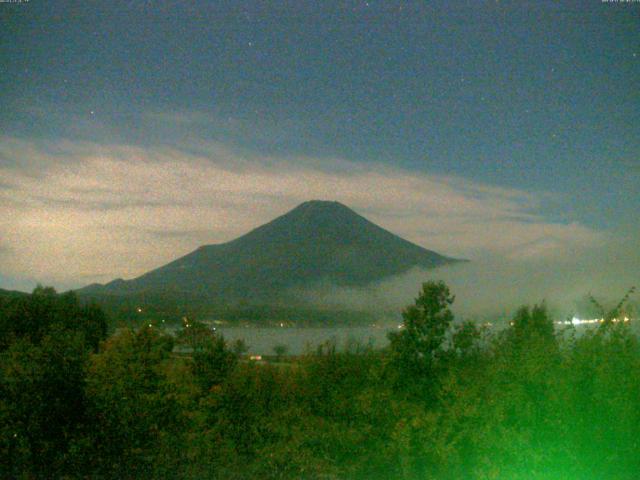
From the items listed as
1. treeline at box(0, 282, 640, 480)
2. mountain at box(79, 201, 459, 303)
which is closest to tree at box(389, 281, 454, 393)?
treeline at box(0, 282, 640, 480)

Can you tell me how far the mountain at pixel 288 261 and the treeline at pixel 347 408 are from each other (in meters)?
78.4

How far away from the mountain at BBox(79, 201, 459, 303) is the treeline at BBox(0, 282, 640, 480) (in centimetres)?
7840

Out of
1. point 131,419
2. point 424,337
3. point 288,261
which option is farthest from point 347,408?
point 288,261

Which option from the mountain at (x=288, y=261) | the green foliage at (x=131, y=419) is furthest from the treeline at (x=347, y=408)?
the mountain at (x=288, y=261)

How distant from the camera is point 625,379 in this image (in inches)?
271

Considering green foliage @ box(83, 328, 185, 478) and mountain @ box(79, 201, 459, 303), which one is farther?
mountain @ box(79, 201, 459, 303)

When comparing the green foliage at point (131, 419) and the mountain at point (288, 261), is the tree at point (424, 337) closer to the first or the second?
the green foliage at point (131, 419)

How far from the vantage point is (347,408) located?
1308 centimetres

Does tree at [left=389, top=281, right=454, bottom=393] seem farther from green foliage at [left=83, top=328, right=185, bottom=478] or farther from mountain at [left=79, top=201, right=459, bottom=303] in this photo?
mountain at [left=79, top=201, right=459, bottom=303]

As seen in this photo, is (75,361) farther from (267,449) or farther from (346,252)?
(346,252)

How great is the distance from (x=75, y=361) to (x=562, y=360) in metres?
7.17

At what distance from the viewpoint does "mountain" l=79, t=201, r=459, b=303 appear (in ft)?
351

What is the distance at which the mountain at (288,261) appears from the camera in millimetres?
106875

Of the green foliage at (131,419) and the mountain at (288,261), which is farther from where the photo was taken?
the mountain at (288,261)
